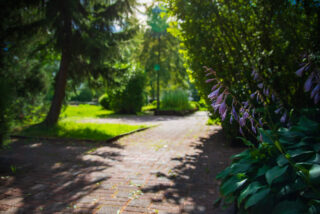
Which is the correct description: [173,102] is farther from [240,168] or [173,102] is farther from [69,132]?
[240,168]

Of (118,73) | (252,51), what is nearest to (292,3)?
(252,51)

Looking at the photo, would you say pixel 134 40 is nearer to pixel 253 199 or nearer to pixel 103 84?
pixel 103 84

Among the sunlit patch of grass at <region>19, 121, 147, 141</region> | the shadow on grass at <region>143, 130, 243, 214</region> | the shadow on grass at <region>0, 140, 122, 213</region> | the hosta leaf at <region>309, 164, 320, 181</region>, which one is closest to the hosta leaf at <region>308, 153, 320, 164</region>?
the hosta leaf at <region>309, 164, 320, 181</region>

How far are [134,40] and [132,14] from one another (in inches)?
38.6

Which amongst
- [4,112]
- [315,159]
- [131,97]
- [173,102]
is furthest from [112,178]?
[173,102]

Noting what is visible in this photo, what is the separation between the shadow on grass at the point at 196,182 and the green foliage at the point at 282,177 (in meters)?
0.62

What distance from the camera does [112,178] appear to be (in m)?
3.89

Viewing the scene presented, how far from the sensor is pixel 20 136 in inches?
305

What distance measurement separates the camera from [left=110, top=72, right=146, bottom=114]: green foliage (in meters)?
18.4

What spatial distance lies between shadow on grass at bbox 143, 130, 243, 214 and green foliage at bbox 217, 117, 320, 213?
618 millimetres

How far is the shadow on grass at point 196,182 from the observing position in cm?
292

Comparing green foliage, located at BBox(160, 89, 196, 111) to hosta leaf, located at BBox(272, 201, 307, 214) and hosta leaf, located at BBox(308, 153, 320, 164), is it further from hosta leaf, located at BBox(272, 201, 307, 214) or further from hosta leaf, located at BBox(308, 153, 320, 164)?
hosta leaf, located at BBox(272, 201, 307, 214)

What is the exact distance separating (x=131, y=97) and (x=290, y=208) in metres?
17.2

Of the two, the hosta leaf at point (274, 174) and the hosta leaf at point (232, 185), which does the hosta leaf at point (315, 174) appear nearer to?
the hosta leaf at point (274, 174)
